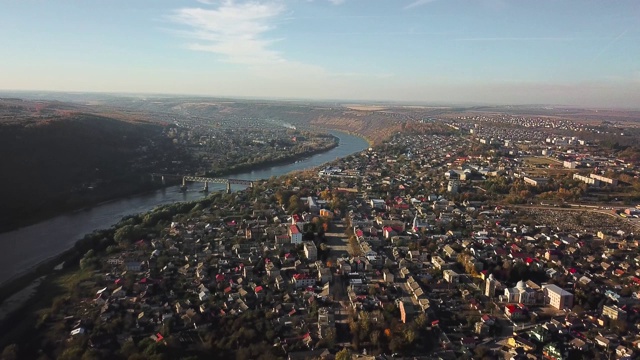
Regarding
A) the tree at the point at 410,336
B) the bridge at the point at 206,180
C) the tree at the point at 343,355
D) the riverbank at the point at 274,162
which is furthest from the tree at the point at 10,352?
the riverbank at the point at 274,162

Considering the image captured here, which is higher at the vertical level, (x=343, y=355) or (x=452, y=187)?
(x=452, y=187)

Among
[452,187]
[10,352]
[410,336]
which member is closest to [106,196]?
[10,352]

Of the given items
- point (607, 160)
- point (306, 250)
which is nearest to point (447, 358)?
point (306, 250)

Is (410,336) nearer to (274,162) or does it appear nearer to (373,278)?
(373,278)

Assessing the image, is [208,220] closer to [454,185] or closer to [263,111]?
[454,185]

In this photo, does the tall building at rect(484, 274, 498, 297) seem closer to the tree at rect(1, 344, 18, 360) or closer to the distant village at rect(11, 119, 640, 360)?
the distant village at rect(11, 119, 640, 360)

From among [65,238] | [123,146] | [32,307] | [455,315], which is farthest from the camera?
[123,146]
